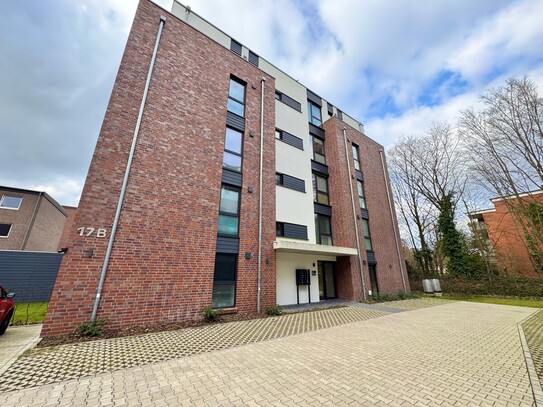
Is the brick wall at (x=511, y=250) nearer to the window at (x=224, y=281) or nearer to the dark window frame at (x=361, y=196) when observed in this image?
the dark window frame at (x=361, y=196)

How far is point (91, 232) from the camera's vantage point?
612 centimetres

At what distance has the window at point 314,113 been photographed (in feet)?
54.2

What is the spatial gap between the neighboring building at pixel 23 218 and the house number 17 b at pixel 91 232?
19845 mm

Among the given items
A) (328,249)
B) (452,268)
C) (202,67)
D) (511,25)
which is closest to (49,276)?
(202,67)

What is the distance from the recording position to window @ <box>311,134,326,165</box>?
51.1 ft

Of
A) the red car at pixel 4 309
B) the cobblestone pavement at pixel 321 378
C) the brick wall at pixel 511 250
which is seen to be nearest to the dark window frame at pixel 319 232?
the cobblestone pavement at pixel 321 378

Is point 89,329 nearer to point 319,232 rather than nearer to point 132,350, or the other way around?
point 132,350

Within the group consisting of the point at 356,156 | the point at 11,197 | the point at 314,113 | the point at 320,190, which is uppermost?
the point at 314,113

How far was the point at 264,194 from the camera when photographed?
34.0 ft

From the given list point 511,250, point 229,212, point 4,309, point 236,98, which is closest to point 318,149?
point 236,98

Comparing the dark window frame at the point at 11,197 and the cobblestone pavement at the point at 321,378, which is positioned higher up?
the dark window frame at the point at 11,197

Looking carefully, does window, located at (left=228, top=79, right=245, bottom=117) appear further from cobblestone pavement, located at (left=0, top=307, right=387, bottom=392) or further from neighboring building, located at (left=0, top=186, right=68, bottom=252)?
neighboring building, located at (left=0, top=186, right=68, bottom=252)

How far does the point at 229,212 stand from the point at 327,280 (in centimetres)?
804

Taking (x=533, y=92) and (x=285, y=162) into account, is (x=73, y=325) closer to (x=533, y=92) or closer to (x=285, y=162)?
(x=285, y=162)
